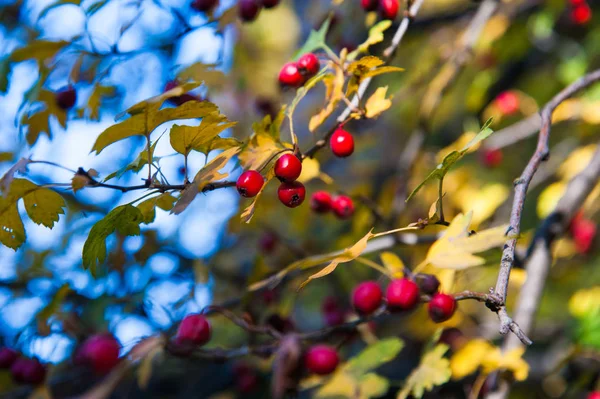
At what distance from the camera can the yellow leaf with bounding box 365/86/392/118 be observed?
4.26ft

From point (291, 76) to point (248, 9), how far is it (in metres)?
0.41

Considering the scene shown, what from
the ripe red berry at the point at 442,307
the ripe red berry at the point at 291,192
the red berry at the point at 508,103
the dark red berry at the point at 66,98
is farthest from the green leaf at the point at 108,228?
the red berry at the point at 508,103

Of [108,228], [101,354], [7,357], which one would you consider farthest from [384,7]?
[7,357]

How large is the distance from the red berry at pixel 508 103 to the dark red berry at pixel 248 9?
5.63ft

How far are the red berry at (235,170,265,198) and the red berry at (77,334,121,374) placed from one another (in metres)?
0.70

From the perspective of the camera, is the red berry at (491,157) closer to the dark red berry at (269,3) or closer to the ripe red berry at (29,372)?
the dark red berry at (269,3)

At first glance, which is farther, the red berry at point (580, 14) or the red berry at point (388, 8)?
the red berry at point (580, 14)

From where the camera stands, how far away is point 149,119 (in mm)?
1155

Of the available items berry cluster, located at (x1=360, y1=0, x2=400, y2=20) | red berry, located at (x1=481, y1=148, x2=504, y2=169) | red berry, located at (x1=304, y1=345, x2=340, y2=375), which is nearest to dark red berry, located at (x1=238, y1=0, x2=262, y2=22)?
berry cluster, located at (x1=360, y1=0, x2=400, y2=20)

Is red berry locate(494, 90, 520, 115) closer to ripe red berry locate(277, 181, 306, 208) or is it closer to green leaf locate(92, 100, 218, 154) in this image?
ripe red berry locate(277, 181, 306, 208)

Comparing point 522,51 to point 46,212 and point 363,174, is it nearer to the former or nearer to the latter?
point 363,174

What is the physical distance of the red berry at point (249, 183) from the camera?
1.17 metres

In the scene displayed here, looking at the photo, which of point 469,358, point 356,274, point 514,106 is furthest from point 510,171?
point 469,358

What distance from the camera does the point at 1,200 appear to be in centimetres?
128
